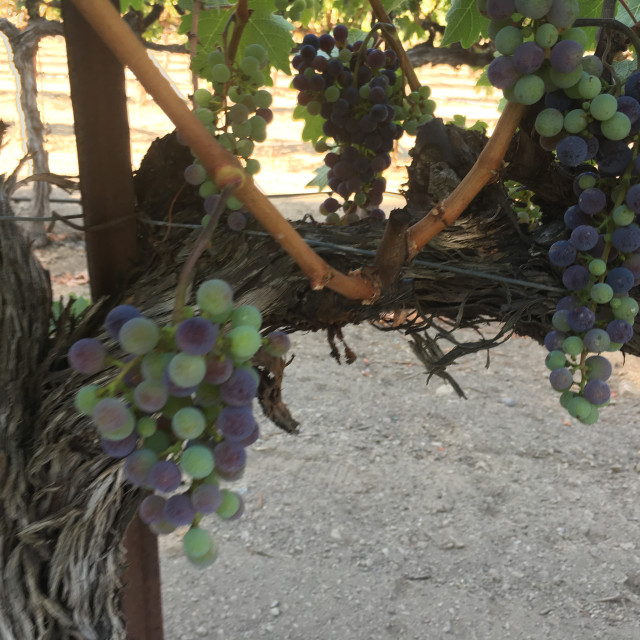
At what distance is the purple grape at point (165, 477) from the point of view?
0.55 meters

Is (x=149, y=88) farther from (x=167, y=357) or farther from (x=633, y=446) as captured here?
(x=633, y=446)

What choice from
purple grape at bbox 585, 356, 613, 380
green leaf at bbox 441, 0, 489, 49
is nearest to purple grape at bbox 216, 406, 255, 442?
purple grape at bbox 585, 356, 613, 380

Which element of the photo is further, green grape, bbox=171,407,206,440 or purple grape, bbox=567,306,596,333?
purple grape, bbox=567,306,596,333

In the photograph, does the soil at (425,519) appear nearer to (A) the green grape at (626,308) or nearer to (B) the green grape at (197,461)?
(A) the green grape at (626,308)

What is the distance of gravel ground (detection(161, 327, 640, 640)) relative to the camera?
228cm

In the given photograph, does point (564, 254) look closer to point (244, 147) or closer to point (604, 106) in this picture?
point (604, 106)

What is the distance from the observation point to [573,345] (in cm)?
80

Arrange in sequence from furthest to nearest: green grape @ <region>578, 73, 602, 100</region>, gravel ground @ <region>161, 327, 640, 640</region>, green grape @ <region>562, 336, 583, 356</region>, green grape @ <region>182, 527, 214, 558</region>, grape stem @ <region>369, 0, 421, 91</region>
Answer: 1. gravel ground @ <region>161, 327, 640, 640</region>
2. grape stem @ <region>369, 0, 421, 91</region>
3. green grape @ <region>562, 336, 583, 356</region>
4. green grape @ <region>578, 73, 602, 100</region>
5. green grape @ <region>182, 527, 214, 558</region>

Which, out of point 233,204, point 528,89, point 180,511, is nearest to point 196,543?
point 180,511

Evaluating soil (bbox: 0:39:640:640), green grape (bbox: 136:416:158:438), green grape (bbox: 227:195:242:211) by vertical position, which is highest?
green grape (bbox: 227:195:242:211)

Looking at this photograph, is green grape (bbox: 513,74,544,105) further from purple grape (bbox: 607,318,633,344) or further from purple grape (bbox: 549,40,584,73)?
purple grape (bbox: 607,318,633,344)

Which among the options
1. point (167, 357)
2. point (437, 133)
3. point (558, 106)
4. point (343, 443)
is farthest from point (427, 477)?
point (167, 357)

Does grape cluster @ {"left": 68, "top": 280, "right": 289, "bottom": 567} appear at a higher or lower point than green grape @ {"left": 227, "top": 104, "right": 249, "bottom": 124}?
lower

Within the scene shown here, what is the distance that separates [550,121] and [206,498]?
516 mm
